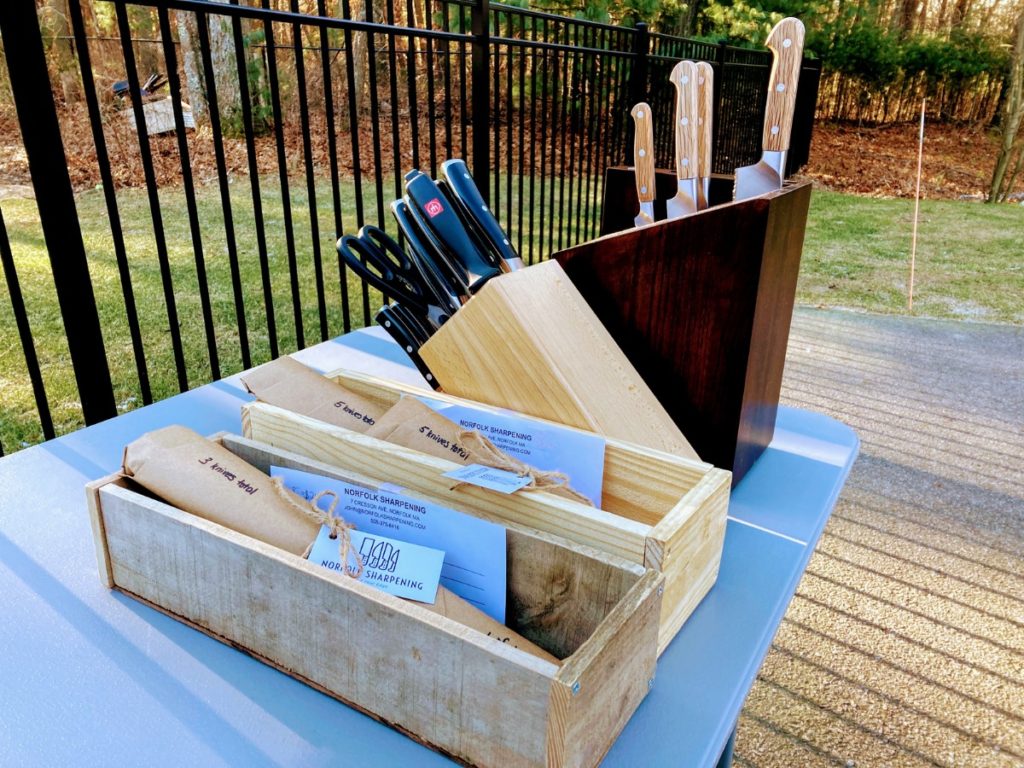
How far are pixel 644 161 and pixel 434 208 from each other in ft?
1.09

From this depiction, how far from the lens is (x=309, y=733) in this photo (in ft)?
1.91

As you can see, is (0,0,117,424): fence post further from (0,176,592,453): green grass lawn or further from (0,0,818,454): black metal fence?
(0,176,592,453): green grass lawn

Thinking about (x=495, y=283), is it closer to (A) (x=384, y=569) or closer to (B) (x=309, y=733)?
(A) (x=384, y=569)

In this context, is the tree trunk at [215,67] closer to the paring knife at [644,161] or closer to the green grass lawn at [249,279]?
the green grass lawn at [249,279]

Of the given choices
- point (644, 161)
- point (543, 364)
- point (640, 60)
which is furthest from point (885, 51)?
point (543, 364)

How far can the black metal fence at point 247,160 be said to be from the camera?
152 cm

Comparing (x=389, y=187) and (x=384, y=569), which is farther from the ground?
(x=384, y=569)

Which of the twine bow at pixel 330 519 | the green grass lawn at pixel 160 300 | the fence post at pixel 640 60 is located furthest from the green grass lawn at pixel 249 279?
the twine bow at pixel 330 519

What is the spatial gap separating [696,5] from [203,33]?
40.1ft

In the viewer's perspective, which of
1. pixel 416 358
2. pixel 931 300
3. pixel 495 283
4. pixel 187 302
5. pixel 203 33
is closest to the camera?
pixel 495 283

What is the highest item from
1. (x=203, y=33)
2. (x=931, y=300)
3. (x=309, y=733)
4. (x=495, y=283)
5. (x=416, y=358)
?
(x=203, y=33)

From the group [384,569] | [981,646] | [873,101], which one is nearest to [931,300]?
[981,646]

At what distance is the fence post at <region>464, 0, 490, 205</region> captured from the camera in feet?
6.89

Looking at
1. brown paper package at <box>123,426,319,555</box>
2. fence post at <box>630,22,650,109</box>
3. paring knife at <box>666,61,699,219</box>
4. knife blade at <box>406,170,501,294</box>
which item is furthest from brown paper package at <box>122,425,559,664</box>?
fence post at <box>630,22,650,109</box>
